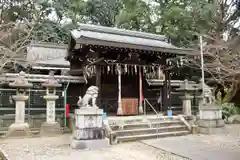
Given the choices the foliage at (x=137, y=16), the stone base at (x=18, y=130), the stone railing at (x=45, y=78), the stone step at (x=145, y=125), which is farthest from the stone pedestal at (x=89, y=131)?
the foliage at (x=137, y=16)

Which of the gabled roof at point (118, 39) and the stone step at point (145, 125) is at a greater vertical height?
the gabled roof at point (118, 39)

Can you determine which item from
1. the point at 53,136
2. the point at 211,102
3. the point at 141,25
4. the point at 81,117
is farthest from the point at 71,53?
the point at 141,25

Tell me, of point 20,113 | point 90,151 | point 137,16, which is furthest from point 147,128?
point 137,16

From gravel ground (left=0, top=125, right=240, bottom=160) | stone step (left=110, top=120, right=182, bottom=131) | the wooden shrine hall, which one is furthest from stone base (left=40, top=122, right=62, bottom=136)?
stone step (left=110, top=120, right=182, bottom=131)

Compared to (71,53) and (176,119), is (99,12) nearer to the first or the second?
(71,53)

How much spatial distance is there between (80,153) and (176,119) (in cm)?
514

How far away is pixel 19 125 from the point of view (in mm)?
9188

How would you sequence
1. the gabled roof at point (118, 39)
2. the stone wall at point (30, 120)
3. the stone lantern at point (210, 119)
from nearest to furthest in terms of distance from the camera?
the stone lantern at point (210, 119)
the gabled roof at point (118, 39)
the stone wall at point (30, 120)

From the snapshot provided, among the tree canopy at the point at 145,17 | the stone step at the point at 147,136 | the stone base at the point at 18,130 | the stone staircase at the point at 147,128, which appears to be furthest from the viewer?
the tree canopy at the point at 145,17

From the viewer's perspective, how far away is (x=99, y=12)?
2898 centimetres

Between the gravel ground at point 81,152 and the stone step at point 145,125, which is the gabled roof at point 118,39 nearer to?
the stone step at point 145,125

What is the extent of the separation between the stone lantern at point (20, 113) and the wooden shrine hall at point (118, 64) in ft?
9.52

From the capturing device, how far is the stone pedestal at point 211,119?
29.9 ft

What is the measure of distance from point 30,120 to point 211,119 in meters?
8.33
